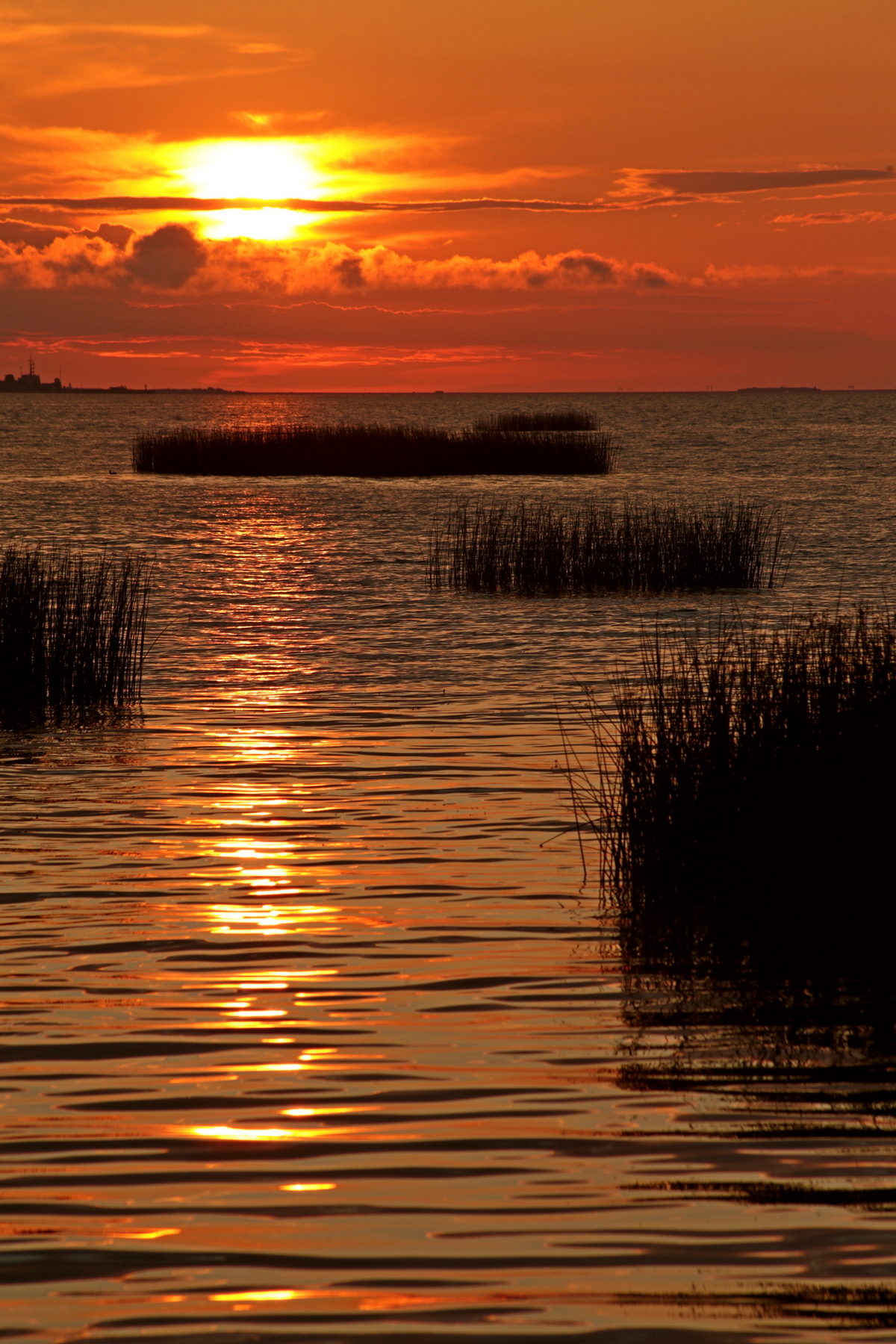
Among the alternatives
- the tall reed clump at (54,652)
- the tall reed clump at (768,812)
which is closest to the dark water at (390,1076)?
the tall reed clump at (768,812)

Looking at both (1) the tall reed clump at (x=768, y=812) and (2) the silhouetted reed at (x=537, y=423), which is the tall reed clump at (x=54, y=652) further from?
(2) the silhouetted reed at (x=537, y=423)

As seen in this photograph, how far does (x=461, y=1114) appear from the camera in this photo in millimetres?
4688

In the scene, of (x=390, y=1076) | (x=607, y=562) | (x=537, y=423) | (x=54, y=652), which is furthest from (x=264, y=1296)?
A: (x=537, y=423)

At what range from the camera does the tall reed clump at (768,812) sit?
21.8 feet

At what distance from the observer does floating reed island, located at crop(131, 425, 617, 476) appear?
49312 millimetres

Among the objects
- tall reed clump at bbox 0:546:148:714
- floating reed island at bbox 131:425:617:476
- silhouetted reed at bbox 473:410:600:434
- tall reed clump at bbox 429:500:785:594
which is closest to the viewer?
tall reed clump at bbox 0:546:148:714

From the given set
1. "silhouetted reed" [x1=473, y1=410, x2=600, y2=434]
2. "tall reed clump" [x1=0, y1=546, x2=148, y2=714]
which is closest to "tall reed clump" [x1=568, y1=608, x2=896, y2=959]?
"tall reed clump" [x1=0, y1=546, x2=148, y2=714]

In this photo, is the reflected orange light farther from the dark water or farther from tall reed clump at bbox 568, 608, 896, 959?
tall reed clump at bbox 568, 608, 896, 959

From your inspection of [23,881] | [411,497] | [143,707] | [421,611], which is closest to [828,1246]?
[23,881]

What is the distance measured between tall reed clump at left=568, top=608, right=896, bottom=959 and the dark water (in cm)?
21

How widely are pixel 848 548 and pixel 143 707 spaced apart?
2120cm

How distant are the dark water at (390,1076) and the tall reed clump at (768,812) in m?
0.21

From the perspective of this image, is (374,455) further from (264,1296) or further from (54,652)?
(264,1296)

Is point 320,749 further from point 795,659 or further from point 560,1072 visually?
point 560,1072
